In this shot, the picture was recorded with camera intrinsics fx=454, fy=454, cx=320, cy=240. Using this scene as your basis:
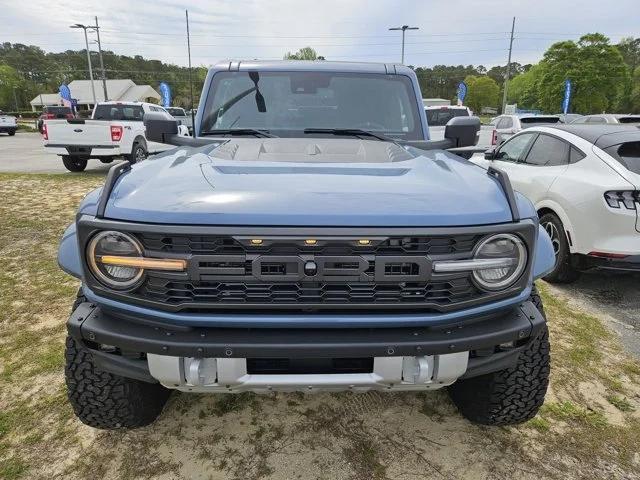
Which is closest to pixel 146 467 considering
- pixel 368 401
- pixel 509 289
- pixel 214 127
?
pixel 368 401

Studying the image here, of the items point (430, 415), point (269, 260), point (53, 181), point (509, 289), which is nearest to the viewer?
point (269, 260)

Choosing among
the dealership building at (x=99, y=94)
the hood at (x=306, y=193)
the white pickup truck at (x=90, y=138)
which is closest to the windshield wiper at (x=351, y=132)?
the hood at (x=306, y=193)

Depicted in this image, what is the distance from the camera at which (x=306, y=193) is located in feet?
5.66

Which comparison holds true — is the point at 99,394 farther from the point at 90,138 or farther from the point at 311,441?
the point at 90,138

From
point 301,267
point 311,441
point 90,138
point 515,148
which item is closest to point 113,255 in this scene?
point 301,267

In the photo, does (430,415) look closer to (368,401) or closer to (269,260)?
(368,401)

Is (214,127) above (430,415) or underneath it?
above

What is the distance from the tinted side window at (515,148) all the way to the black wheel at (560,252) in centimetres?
125

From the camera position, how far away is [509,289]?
70.9 inches

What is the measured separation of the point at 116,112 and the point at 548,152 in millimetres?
12459

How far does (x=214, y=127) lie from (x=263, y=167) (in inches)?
50.9

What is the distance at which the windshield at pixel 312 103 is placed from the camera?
3156 millimetres

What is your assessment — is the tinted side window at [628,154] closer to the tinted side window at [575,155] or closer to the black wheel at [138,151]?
the tinted side window at [575,155]

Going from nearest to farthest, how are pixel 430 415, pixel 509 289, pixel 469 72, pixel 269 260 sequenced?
pixel 269 260, pixel 509 289, pixel 430 415, pixel 469 72
